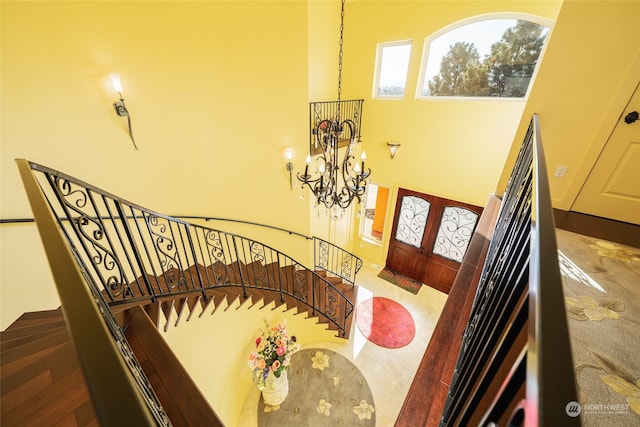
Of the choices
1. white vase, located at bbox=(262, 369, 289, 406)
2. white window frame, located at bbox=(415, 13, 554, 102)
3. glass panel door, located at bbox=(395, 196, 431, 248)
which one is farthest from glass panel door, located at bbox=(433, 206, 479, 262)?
white vase, located at bbox=(262, 369, 289, 406)

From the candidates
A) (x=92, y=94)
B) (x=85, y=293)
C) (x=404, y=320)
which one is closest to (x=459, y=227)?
(x=404, y=320)

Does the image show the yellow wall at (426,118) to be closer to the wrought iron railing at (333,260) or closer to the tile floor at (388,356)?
the wrought iron railing at (333,260)

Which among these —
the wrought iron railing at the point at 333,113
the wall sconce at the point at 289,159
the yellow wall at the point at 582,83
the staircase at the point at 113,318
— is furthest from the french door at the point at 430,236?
the wall sconce at the point at 289,159

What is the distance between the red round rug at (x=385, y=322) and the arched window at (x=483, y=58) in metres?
3.97

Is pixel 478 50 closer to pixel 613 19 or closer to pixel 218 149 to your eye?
pixel 613 19

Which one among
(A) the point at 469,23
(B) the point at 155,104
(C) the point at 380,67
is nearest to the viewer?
(B) the point at 155,104

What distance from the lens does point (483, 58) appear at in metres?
3.70

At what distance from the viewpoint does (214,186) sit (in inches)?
136

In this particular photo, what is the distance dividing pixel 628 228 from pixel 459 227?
2732 millimetres

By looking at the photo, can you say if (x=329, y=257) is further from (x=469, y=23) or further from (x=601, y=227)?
(x=469, y=23)

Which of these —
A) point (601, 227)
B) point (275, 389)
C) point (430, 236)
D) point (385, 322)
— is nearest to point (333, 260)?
point (385, 322)

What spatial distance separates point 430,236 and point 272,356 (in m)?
3.79

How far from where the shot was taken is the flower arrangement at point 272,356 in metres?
3.08

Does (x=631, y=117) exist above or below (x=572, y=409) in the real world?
above
